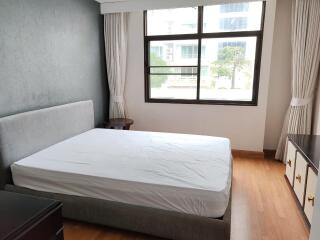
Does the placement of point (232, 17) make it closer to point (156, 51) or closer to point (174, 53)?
point (174, 53)

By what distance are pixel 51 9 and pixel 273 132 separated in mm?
3695

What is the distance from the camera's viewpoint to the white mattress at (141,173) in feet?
5.71

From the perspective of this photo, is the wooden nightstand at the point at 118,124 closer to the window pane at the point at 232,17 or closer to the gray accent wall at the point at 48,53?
the gray accent wall at the point at 48,53

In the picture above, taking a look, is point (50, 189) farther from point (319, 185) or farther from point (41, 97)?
point (319, 185)

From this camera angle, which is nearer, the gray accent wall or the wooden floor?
the wooden floor

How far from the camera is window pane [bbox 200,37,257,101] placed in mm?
3630

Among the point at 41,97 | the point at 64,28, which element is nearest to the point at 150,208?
the point at 41,97

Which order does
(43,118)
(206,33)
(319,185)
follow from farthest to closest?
1. (206,33)
2. (43,118)
3. (319,185)

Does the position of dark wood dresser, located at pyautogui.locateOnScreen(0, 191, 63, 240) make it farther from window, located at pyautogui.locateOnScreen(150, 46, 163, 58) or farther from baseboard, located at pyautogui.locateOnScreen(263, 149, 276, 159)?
baseboard, located at pyautogui.locateOnScreen(263, 149, 276, 159)

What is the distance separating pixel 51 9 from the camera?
2.75 meters

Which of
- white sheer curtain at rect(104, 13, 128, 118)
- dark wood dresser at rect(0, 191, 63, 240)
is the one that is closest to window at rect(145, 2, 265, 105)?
white sheer curtain at rect(104, 13, 128, 118)

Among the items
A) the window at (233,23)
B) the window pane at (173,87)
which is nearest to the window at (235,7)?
the window at (233,23)

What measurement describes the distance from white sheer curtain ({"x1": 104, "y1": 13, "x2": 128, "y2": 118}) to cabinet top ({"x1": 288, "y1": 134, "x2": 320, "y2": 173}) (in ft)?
9.00

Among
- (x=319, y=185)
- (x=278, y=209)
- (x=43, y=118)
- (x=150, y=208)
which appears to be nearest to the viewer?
(x=319, y=185)
